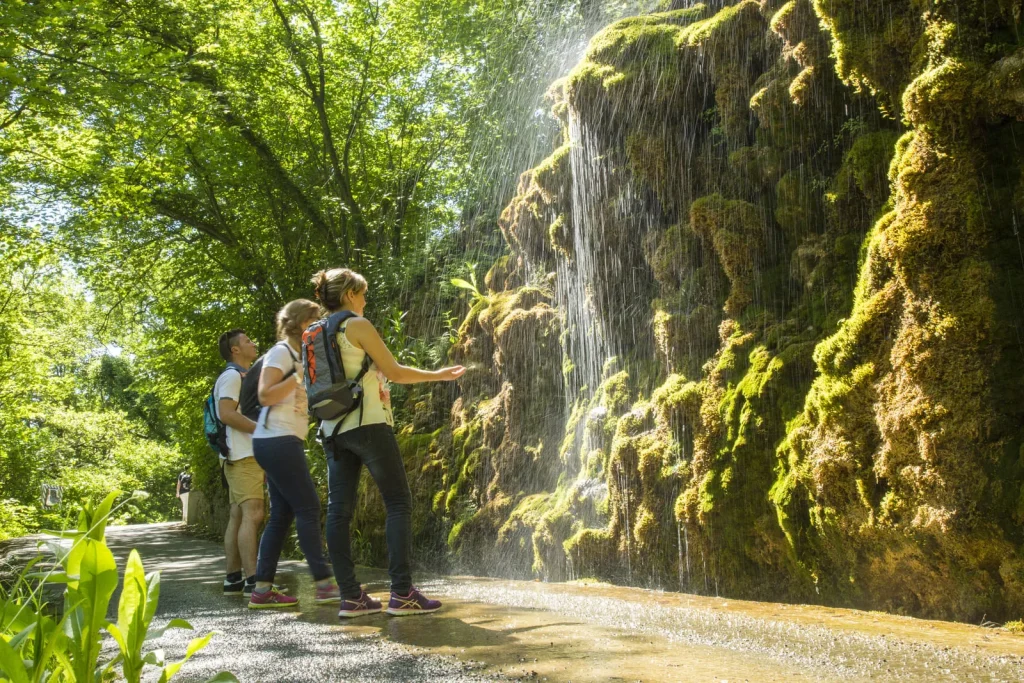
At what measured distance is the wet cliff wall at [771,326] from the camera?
524 centimetres

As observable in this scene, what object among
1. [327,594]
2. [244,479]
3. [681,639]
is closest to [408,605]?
[327,594]

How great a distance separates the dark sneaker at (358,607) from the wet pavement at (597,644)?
0.07 metres

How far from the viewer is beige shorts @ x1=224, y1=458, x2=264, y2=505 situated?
727cm

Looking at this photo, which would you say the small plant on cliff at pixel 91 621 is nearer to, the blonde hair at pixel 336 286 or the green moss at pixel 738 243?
the blonde hair at pixel 336 286

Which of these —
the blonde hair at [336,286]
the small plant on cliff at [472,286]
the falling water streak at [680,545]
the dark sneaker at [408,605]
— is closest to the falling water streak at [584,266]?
the small plant on cliff at [472,286]

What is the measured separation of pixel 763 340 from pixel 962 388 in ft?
6.49

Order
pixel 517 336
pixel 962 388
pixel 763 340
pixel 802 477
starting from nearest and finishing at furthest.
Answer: pixel 962 388
pixel 802 477
pixel 763 340
pixel 517 336

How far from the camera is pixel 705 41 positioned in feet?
28.0

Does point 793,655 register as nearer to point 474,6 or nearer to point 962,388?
point 962,388

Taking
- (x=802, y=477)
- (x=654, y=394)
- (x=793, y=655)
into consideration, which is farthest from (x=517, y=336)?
(x=793, y=655)

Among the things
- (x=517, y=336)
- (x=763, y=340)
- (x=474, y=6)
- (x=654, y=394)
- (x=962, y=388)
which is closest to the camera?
(x=962, y=388)

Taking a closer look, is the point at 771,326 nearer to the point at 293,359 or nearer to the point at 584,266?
the point at 584,266

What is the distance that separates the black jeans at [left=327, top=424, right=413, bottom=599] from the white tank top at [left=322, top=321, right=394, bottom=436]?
0.15ft

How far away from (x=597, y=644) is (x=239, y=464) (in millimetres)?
3986
